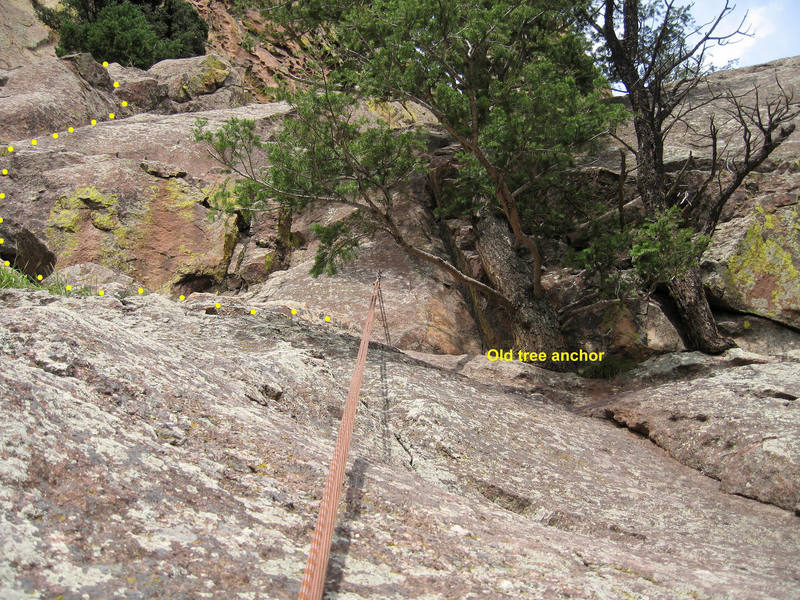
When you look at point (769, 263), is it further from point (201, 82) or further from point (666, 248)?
point (201, 82)

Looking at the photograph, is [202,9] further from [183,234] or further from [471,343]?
[471,343]

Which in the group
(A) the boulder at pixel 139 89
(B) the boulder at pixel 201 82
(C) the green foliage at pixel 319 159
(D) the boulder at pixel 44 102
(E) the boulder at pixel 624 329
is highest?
(B) the boulder at pixel 201 82

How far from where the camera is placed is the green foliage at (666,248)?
7.55 meters

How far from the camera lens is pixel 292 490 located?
8.40 feet

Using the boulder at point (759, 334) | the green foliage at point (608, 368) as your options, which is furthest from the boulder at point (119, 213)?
the boulder at point (759, 334)

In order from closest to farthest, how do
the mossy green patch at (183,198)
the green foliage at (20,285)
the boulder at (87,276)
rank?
the green foliage at (20,285) < the boulder at (87,276) < the mossy green patch at (183,198)

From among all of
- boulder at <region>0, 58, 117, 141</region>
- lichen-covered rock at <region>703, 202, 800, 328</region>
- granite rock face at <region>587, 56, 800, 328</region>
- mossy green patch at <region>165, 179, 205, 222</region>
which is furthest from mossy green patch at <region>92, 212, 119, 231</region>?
lichen-covered rock at <region>703, 202, 800, 328</region>

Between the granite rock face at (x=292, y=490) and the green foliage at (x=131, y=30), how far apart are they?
Answer: 2007cm

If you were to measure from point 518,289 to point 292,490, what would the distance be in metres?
7.34

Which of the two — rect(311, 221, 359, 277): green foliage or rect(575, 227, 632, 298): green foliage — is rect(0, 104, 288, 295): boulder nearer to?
rect(311, 221, 359, 277): green foliage

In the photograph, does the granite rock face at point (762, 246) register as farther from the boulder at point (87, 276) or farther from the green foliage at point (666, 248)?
the boulder at point (87, 276)

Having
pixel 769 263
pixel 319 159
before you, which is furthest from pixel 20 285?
pixel 769 263

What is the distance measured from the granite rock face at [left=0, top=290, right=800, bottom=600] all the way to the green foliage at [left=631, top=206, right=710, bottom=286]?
2784mm

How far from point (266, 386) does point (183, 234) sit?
762 cm
